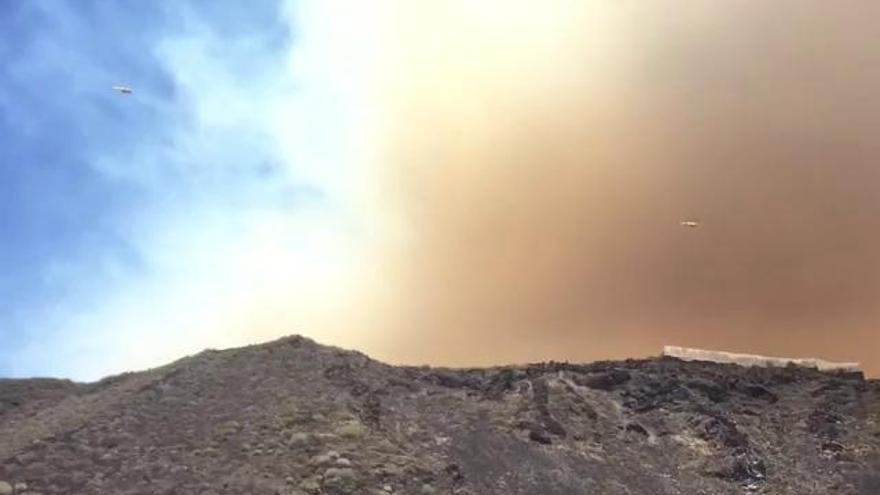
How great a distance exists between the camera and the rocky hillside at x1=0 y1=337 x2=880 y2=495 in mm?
22125

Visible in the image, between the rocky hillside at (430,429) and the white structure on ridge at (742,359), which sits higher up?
the white structure on ridge at (742,359)

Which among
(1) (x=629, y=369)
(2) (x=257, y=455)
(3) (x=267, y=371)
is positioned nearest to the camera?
(2) (x=257, y=455)

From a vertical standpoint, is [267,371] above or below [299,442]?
above

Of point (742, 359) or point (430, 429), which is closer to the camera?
point (430, 429)

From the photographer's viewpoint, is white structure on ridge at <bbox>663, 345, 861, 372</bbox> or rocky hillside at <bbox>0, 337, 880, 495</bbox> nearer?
rocky hillside at <bbox>0, 337, 880, 495</bbox>

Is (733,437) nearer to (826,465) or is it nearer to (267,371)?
(826,465)

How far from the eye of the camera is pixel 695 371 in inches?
1291

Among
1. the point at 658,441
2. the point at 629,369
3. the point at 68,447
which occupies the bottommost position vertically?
the point at 68,447

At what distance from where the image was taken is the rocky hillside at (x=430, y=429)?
72.6 ft

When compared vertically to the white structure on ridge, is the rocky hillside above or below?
below

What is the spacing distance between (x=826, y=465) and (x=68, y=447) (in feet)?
57.9

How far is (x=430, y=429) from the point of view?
2519 centimetres

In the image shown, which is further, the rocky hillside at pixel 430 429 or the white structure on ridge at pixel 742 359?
the white structure on ridge at pixel 742 359

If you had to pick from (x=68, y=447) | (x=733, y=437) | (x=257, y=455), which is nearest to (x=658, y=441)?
(x=733, y=437)
